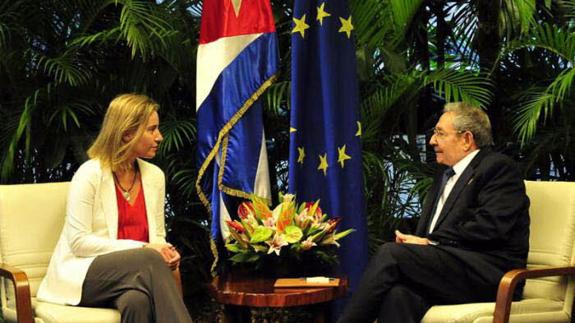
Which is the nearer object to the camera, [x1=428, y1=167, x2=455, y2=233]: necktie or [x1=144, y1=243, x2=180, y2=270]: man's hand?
[x1=144, y1=243, x2=180, y2=270]: man's hand

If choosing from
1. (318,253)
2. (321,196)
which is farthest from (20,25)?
(318,253)

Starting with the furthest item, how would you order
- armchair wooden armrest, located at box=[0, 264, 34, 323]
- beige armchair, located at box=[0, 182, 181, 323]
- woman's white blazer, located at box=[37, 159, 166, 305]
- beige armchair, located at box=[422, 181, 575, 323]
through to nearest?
beige armchair, located at box=[0, 182, 181, 323], woman's white blazer, located at box=[37, 159, 166, 305], beige armchair, located at box=[422, 181, 575, 323], armchair wooden armrest, located at box=[0, 264, 34, 323]

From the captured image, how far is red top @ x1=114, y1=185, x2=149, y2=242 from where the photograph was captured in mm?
4094

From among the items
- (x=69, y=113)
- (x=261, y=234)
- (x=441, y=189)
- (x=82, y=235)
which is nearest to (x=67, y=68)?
(x=69, y=113)

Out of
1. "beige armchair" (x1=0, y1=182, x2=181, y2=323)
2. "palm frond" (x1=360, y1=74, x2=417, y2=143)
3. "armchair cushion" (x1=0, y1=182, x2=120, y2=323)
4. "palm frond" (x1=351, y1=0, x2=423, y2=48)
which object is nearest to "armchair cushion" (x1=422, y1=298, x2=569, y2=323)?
"beige armchair" (x1=0, y1=182, x2=181, y2=323)

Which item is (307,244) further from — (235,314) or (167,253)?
(167,253)

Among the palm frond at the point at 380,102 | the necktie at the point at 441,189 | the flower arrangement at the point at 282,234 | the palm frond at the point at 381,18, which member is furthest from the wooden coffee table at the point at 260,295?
the palm frond at the point at 381,18

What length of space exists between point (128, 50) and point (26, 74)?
1.94 ft

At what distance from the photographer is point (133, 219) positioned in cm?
412

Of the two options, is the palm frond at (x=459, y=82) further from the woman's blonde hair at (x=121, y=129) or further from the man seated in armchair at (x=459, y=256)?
the woman's blonde hair at (x=121, y=129)

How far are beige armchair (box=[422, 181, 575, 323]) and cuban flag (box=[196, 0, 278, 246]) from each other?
51.5 inches

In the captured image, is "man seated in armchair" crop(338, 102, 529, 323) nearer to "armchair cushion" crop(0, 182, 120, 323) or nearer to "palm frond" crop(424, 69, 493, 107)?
"palm frond" crop(424, 69, 493, 107)

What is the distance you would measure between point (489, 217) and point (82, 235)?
172 cm

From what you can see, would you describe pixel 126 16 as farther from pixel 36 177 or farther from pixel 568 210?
pixel 568 210
